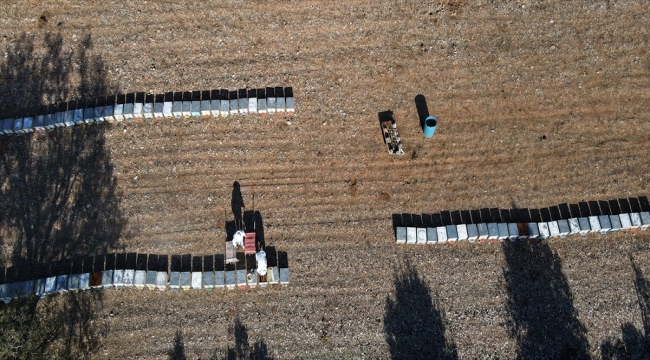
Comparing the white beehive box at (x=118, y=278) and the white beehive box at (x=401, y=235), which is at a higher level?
the white beehive box at (x=401, y=235)

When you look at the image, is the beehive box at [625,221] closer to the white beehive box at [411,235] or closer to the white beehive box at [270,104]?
the white beehive box at [411,235]

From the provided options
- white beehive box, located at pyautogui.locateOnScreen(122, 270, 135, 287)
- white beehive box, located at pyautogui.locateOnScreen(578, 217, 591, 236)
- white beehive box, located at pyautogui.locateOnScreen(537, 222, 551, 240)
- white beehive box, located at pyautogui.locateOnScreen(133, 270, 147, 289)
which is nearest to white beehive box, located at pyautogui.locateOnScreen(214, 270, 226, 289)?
white beehive box, located at pyautogui.locateOnScreen(133, 270, 147, 289)

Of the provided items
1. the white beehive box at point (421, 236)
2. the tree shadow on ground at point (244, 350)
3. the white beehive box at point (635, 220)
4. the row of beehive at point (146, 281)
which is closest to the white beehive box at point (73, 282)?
the row of beehive at point (146, 281)

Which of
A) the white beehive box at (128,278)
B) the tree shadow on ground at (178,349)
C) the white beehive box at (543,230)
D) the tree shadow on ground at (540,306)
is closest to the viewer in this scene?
the tree shadow on ground at (178,349)

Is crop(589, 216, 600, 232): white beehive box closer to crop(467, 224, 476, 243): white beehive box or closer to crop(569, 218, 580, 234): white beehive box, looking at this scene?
crop(569, 218, 580, 234): white beehive box

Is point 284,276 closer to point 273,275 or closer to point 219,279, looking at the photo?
point 273,275
